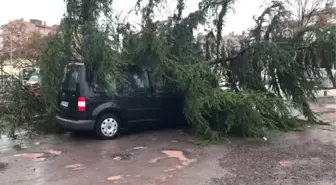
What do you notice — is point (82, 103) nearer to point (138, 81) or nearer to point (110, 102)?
point (110, 102)

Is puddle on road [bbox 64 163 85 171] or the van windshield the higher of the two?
the van windshield

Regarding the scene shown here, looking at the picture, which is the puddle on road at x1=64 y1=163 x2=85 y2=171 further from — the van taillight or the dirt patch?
the dirt patch

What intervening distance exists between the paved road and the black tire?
207 mm

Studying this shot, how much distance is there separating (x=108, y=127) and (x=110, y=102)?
55cm

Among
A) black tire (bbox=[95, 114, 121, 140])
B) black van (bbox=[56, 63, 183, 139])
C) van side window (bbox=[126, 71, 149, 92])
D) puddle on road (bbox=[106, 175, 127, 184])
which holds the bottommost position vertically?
puddle on road (bbox=[106, 175, 127, 184])

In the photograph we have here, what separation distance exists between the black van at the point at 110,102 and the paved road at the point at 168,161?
1.29ft

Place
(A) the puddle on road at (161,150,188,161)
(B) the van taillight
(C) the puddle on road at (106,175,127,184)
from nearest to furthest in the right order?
(C) the puddle on road at (106,175,127,184) < (A) the puddle on road at (161,150,188,161) < (B) the van taillight

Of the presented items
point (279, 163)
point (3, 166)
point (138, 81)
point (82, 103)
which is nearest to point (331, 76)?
point (279, 163)

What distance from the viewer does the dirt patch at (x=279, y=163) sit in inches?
198

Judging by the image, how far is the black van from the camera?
24.3 feet

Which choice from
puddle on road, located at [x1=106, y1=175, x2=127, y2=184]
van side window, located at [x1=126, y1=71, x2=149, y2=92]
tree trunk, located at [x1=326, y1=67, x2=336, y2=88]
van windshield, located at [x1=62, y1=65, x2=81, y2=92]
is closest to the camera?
puddle on road, located at [x1=106, y1=175, x2=127, y2=184]

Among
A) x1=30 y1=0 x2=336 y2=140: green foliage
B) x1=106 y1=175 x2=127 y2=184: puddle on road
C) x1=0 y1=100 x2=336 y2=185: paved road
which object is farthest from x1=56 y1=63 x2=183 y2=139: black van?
x1=106 y1=175 x2=127 y2=184: puddle on road

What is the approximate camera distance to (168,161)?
6074 mm

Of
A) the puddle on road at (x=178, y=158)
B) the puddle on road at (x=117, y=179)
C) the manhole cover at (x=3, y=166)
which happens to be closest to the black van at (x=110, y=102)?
the puddle on road at (x=178, y=158)
